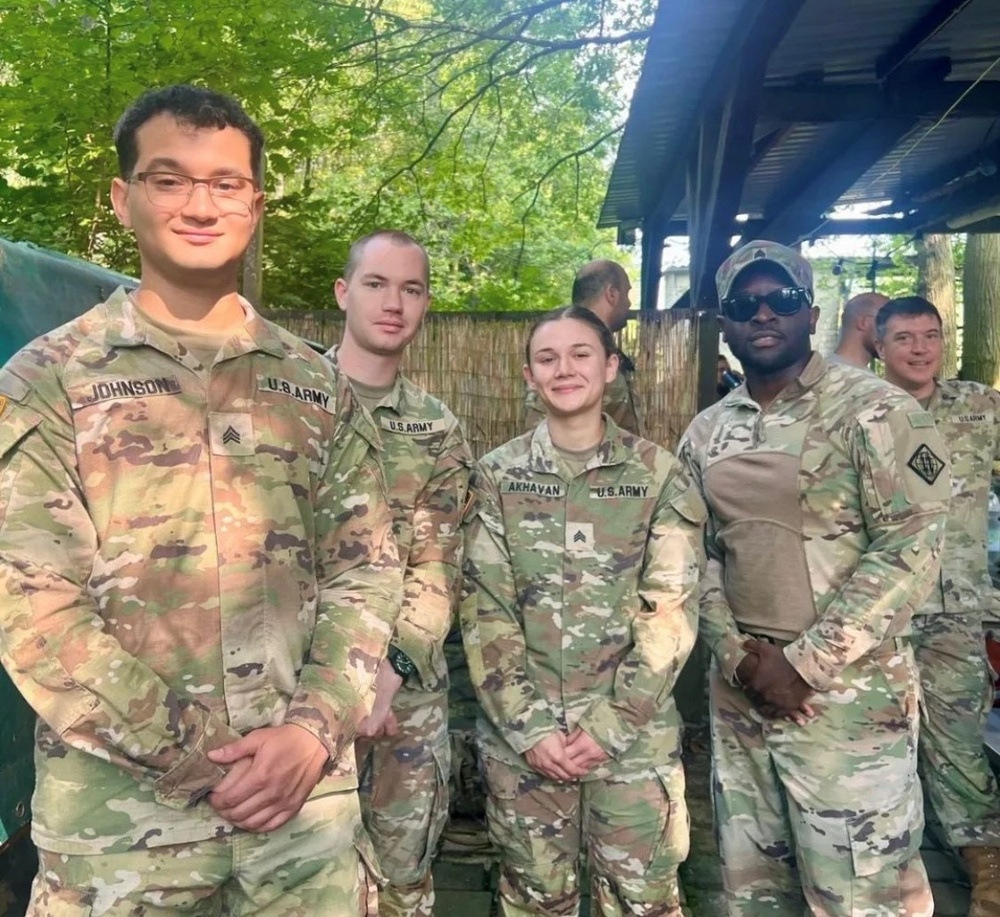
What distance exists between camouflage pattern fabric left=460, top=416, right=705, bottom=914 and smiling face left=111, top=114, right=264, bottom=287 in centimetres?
119

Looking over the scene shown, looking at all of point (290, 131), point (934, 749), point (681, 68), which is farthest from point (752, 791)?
point (290, 131)

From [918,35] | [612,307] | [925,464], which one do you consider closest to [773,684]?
[925,464]

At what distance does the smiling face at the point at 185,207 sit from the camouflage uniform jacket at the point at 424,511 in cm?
98

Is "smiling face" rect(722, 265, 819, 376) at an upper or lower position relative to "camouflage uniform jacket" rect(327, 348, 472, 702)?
upper

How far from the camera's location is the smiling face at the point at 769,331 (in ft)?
7.88

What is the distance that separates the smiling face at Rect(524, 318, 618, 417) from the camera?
96.7 inches

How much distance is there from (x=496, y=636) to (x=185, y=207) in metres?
1.39

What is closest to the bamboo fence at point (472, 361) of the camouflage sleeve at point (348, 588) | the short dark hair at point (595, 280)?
the short dark hair at point (595, 280)

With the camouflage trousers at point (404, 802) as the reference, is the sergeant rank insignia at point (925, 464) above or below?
above

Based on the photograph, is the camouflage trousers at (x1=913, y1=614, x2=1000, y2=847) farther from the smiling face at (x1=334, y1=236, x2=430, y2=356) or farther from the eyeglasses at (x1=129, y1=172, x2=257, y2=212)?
the eyeglasses at (x1=129, y1=172, x2=257, y2=212)

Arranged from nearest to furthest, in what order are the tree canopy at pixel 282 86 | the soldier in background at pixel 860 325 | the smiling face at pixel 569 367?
the smiling face at pixel 569 367 < the soldier in background at pixel 860 325 < the tree canopy at pixel 282 86

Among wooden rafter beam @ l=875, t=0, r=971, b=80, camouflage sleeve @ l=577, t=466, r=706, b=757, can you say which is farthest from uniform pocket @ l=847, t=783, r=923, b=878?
wooden rafter beam @ l=875, t=0, r=971, b=80

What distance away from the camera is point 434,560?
2.39 meters

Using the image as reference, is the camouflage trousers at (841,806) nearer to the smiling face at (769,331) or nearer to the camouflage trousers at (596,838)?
the camouflage trousers at (596,838)
